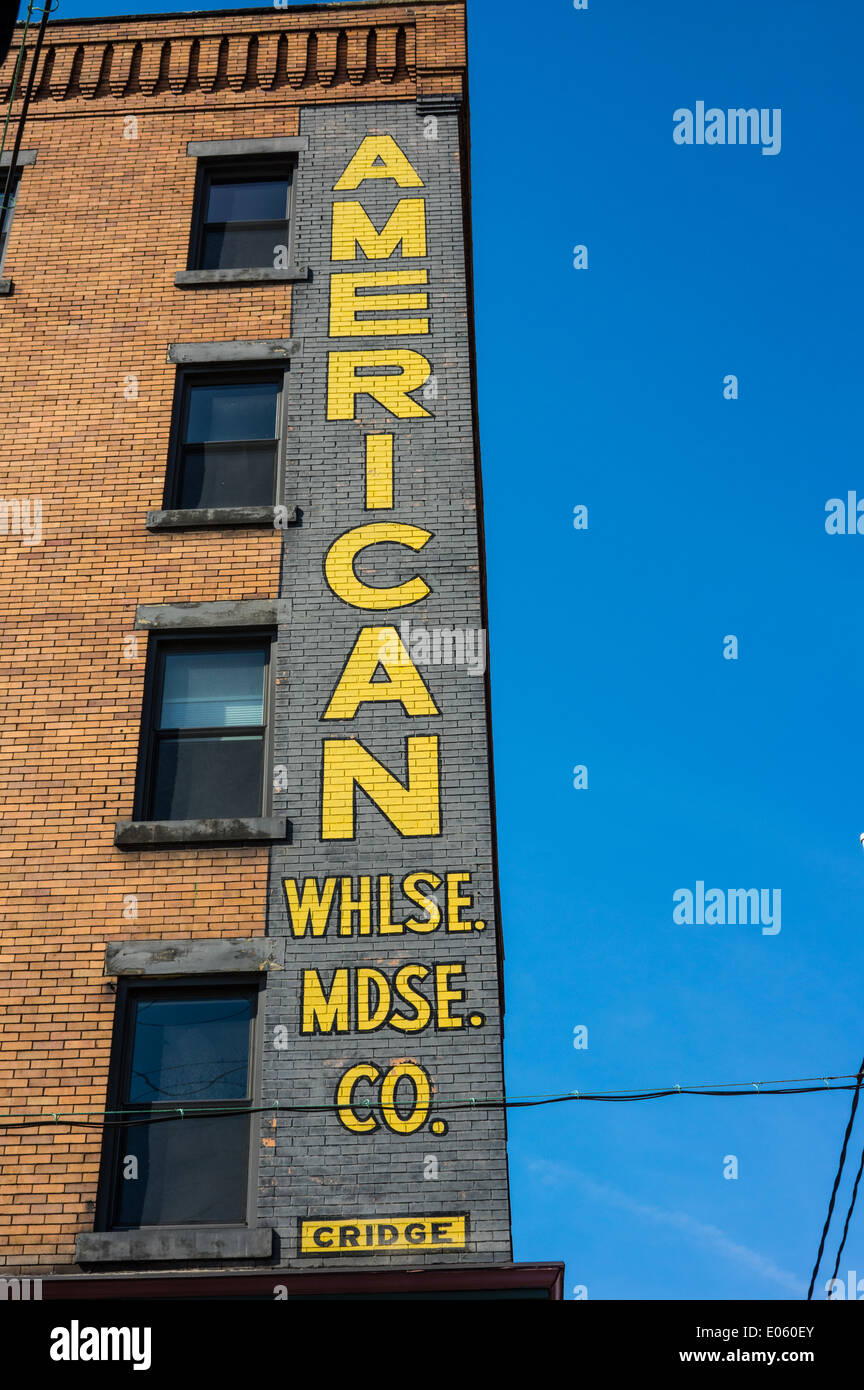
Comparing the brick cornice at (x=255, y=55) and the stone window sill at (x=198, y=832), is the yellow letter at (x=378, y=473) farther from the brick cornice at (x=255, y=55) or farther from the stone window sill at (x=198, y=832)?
the brick cornice at (x=255, y=55)

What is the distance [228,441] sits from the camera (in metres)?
14.9

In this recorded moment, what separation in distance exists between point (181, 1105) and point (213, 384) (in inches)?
312

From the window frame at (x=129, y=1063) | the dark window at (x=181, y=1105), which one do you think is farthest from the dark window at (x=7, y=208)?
the dark window at (x=181, y=1105)

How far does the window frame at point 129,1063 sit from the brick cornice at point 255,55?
11412mm

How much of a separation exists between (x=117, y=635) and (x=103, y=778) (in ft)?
5.09

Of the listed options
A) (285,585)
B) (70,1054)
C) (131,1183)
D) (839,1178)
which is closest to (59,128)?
A: (285,585)

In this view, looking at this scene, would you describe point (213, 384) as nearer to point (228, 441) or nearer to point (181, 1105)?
point (228, 441)

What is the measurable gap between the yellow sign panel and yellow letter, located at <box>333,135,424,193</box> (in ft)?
38.3

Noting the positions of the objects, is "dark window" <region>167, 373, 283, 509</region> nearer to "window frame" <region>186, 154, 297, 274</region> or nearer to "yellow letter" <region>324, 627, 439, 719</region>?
"window frame" <region>186, 154, 297, 274</region>

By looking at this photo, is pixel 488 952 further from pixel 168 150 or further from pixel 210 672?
pixel 168 150

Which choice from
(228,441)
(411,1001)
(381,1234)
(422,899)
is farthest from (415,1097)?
(228,441)

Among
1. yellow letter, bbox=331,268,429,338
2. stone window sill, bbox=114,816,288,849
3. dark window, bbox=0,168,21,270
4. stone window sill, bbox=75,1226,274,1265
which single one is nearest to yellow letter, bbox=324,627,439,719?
stone window sill, bbox=114,816,288,849

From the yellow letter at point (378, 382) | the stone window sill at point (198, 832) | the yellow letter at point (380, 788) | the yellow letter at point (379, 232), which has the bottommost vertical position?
the stone window sill at point (198, 832)

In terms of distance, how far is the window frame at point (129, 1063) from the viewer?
10.7m
